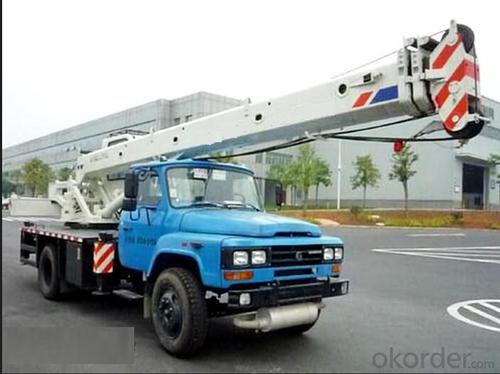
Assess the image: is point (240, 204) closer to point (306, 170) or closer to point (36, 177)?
point (306, 170)

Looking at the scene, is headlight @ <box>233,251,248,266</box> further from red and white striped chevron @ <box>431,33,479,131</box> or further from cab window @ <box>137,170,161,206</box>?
red and white striped chevron @ <box>431,33,479,131</box>

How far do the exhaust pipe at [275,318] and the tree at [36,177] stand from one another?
6079 centimetres

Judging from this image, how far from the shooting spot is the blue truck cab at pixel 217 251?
16.7ft

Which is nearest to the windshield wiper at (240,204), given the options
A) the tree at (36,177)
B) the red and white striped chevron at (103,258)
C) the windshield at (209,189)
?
the windshield at (209,189)

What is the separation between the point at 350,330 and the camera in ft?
22.0

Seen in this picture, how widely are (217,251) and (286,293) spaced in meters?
0.91

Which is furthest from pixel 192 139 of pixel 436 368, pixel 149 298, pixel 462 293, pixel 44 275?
pixel 462 293

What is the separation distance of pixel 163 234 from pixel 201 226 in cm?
67

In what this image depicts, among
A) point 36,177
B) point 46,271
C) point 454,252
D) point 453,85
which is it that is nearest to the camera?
point 453,85

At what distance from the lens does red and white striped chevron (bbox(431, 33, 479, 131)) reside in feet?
16.8

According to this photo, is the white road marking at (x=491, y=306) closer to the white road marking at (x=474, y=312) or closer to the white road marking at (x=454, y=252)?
the white road marking at (x=474, y=312)

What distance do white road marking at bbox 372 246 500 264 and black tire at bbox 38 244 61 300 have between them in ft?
41.0

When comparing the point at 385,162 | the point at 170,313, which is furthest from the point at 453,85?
the point at 385,162

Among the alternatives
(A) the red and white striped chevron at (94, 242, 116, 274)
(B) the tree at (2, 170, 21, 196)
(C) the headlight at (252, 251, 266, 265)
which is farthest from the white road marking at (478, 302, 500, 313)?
(B) the tree at (2, 170, 21, 196)
